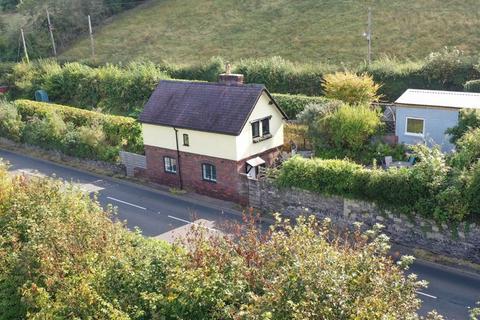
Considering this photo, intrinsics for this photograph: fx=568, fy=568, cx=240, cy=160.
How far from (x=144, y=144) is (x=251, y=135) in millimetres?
7845

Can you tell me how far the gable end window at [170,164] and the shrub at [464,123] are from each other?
54.8ft

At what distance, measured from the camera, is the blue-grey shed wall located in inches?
1361

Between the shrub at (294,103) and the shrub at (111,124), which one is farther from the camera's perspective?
the shrub at (294,103)

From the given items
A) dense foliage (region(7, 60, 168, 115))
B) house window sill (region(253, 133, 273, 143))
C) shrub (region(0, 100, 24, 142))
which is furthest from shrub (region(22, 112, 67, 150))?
house window sill (region(253, 133, 273, 143))

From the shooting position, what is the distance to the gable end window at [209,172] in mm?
33906

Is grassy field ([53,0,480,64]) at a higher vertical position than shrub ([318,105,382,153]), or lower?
higher

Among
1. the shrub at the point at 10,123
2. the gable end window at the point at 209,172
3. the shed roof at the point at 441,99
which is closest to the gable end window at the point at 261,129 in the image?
the gable end window at the point at 209,172

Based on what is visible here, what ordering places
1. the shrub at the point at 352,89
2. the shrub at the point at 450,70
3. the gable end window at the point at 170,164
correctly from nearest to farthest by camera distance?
the gable end window at the point at 170,164, the shrub at the point at 352,89, the shrub at the point at 450,70

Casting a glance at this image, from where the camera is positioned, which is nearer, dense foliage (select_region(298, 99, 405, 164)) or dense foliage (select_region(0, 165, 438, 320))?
dense foliage (select_region(0, 165, 438, 320))

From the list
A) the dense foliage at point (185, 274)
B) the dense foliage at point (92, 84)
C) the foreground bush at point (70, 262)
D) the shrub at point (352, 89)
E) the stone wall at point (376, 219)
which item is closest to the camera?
the dense foliage at point (185, 274)

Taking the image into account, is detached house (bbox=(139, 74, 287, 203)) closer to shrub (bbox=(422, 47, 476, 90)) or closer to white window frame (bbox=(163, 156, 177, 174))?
white window frame (bbox=(163, 156, 177, 174))

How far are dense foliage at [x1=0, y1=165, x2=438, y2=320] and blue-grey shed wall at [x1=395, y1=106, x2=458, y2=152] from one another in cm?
1997

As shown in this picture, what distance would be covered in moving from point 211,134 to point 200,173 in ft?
9.03

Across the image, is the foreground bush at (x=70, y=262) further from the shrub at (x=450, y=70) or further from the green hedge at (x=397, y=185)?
the shrub at (x=450, y=70)
